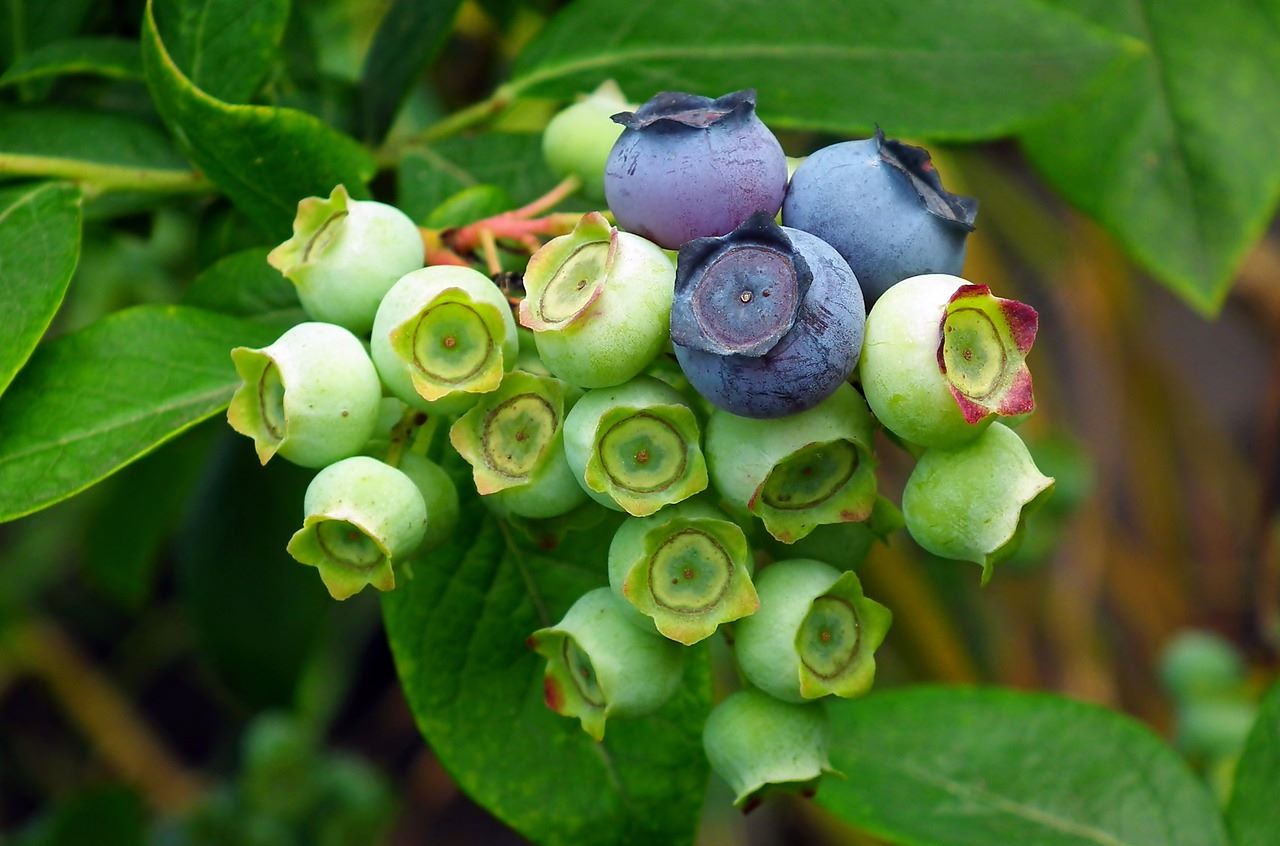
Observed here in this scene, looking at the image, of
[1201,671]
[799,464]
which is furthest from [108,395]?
[1201,671]

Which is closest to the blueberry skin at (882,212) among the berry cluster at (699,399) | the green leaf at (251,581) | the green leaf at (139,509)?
the berry cluster at (699,399)

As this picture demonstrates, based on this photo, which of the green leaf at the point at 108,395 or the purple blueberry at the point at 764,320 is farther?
the green leaf at the point at 108,395

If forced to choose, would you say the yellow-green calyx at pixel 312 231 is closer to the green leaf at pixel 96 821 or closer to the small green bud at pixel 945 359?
the small green bud at pixel 945 359

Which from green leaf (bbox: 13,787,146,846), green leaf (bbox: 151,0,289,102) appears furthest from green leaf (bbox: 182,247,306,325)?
green leaf (bbox: 13,787,146,846)

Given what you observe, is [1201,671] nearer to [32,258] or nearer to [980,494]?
[980,494]

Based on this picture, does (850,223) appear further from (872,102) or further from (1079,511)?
(1079,511)

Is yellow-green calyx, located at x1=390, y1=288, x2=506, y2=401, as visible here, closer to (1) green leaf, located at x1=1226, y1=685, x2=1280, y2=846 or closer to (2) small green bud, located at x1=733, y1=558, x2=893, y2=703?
(2) small green bud, located at x1=733, y1=558, x2=893, y2=703

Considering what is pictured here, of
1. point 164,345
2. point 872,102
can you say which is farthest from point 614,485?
point 872,102
